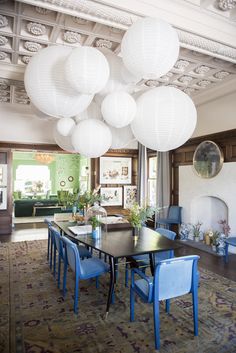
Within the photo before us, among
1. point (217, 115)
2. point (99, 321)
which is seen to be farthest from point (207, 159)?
point (99, 321)

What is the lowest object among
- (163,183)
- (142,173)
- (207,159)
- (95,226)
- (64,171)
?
(95,226)

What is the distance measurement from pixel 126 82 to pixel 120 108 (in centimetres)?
43

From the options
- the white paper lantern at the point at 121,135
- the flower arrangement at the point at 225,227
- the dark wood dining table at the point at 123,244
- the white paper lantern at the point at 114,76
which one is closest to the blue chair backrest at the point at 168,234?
the dark wood dining table at the point at 123,244

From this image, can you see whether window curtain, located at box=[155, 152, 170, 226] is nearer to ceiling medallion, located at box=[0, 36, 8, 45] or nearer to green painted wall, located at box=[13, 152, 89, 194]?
ceiling medallion, located at box=[0, 36, 8, 45]

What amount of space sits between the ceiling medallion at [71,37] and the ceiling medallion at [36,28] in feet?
0.97

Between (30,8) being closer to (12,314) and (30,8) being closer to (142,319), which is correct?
(12,314)

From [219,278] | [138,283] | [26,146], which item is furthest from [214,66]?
[26,146]

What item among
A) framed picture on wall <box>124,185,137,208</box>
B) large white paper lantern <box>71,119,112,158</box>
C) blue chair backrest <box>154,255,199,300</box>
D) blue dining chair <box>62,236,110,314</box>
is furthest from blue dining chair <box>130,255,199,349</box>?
framed picture on wall <box>124,185,137,208</box>

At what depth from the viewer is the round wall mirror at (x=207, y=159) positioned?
549 centimetres

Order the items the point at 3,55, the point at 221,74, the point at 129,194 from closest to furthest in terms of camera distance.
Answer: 1. the point at 3,55
2. the point at 221,74
3. the point at 129,194

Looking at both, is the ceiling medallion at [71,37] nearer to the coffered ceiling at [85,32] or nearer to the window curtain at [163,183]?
the coffered ceiling at [85,32]

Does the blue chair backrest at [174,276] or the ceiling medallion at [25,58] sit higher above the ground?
the ceiling medallion at [25,58]

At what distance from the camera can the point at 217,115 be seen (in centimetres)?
565

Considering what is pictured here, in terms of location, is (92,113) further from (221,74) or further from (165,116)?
(221,74)
